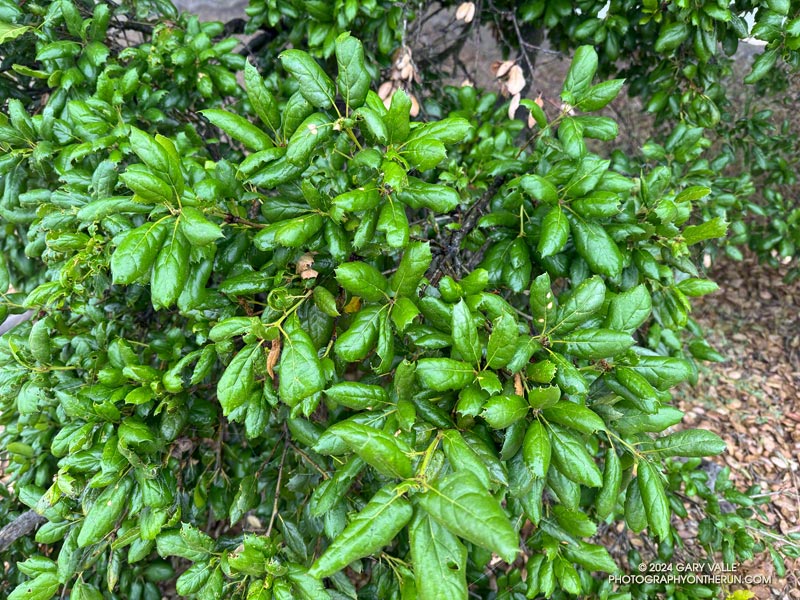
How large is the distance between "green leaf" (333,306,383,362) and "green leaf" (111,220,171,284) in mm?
470

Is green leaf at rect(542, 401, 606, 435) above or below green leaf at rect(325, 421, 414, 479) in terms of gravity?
below

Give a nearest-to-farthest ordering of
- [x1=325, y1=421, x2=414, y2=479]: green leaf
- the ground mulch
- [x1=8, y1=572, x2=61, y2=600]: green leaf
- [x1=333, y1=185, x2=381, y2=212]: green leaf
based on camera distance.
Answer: [x1=325, y1=421, x2=414, y2=479]: green leaf
[x1=333, y1=185, x2=381, y2=212]: green leaf
[x1=8, y1=572, x2=61, y2=600]: green leaf
the ground mulch

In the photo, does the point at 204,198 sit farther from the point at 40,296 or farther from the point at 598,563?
the point at 598,563

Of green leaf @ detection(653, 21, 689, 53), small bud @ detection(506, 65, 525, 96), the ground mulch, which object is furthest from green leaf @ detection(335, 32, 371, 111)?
the ground mulch

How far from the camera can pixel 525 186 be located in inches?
59.1

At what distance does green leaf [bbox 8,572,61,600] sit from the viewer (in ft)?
5.21

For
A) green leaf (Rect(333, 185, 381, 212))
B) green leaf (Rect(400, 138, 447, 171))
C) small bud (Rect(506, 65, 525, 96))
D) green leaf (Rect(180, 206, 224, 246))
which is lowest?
small bud (Rect(506, 65, 525, 96))

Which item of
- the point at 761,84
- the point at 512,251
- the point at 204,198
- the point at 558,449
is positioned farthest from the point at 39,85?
the point at 761,84

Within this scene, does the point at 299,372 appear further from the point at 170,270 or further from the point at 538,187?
the point at 538,187

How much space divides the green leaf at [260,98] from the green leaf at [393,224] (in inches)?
16.0

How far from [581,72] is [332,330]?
1.11m

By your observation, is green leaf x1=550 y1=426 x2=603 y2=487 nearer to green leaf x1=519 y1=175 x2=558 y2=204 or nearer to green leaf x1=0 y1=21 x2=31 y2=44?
green leaf x1=519 y1=175 x2=558 y2=204

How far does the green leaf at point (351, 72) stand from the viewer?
1.31m

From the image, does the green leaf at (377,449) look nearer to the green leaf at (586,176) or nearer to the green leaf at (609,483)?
the green leaf at (609,483)
